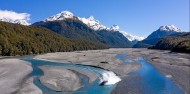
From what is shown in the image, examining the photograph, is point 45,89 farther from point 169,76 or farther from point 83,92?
point 169,76

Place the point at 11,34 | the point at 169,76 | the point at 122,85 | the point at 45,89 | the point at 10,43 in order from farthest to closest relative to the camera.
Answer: the point at 11,34 < the point at 10,43 < the point at 169,76 < the point at 122,85 < the point at 45,89

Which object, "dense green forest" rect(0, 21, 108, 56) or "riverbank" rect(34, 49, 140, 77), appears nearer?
"riverbank" rect(34, 49, 140, 77)

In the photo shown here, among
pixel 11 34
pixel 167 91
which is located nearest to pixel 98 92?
pixel 167 91

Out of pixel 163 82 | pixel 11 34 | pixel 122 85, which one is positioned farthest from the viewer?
pixel 11 34

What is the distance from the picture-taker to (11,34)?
163125 millimetres

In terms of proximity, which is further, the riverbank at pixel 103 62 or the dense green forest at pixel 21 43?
the dense green forest at pixel 21 43

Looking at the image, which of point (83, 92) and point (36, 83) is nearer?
point (83, 92)

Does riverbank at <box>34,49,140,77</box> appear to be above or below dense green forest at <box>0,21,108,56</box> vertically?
below

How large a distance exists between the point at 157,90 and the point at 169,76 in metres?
17.9

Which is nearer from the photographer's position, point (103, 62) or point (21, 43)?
point (103, 62)

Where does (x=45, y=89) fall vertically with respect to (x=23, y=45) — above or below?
below

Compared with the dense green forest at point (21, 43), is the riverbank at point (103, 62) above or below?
below

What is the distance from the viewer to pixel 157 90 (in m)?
49.8

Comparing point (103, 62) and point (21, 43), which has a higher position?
point (21, 43)
